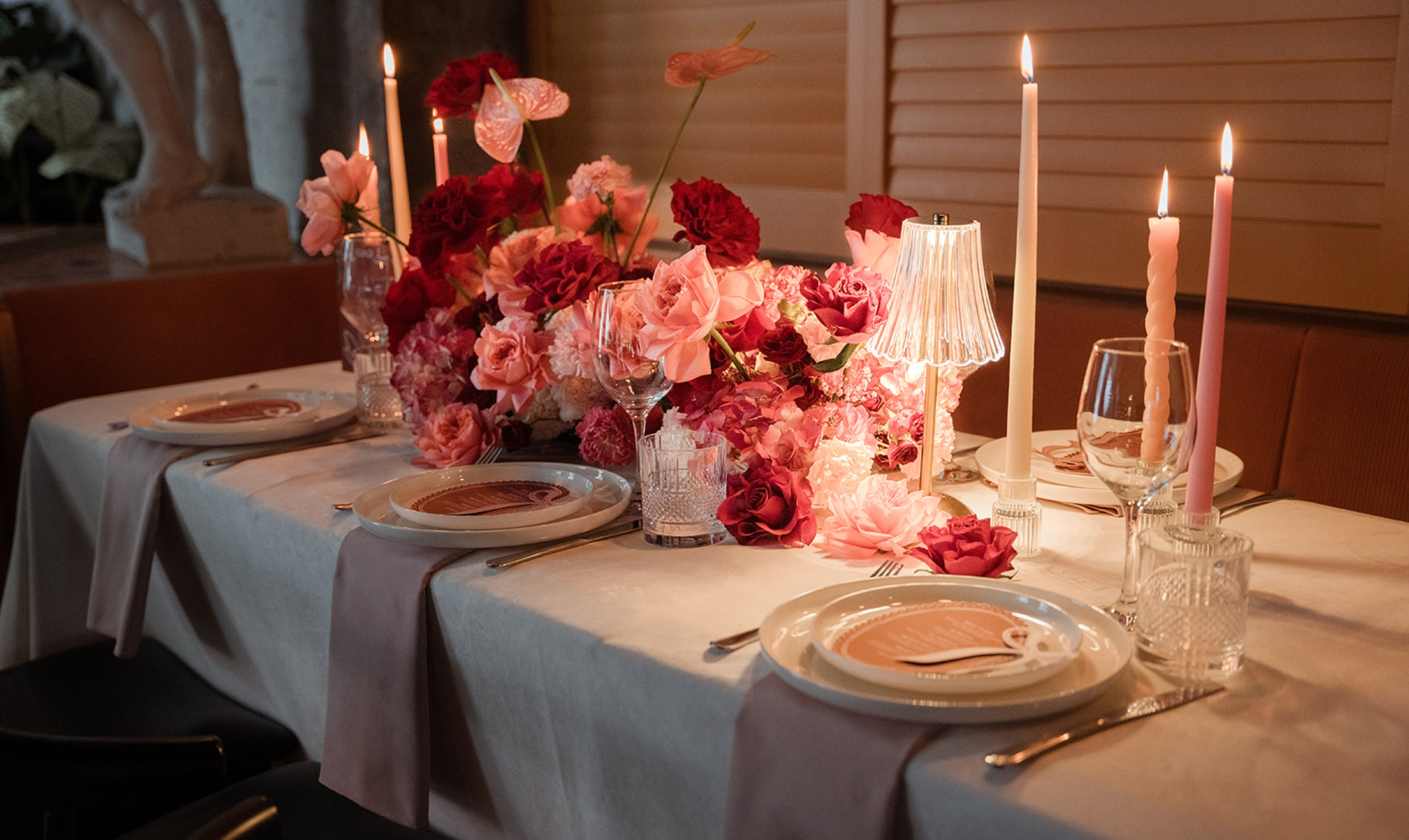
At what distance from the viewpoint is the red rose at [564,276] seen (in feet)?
3.91

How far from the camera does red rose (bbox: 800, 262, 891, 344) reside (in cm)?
110

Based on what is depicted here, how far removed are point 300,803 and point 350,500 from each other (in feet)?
1.04

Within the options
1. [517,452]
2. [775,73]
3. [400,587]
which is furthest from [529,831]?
[775,73]

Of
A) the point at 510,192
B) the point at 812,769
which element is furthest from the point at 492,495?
the point at 812,769

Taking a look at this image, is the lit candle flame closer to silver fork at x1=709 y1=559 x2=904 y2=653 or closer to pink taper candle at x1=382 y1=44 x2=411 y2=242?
silver fork at x1=709 y1=559 x2=904 y2=653

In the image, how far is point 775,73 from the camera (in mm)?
2633

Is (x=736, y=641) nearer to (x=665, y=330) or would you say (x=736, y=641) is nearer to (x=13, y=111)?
(x=665, y=330)

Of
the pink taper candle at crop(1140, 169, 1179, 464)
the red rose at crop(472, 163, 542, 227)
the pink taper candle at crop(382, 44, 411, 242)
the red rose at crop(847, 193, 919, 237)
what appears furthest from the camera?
the pink taper candle at crop(382, 44, 411, 242)

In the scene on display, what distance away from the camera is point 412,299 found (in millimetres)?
1438

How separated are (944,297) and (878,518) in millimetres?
208

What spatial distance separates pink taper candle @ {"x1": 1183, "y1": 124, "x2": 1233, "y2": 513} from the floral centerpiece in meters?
0.25

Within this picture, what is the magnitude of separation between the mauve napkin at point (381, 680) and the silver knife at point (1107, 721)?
0.54 m

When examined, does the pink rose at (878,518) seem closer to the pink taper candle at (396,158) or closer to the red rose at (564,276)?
the red rose at (564,276)

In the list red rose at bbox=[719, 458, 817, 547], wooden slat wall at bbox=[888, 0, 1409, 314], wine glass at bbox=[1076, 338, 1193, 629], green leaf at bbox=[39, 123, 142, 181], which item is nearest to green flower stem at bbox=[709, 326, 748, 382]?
red rose at bbox=[719, 458, 817, 547]
